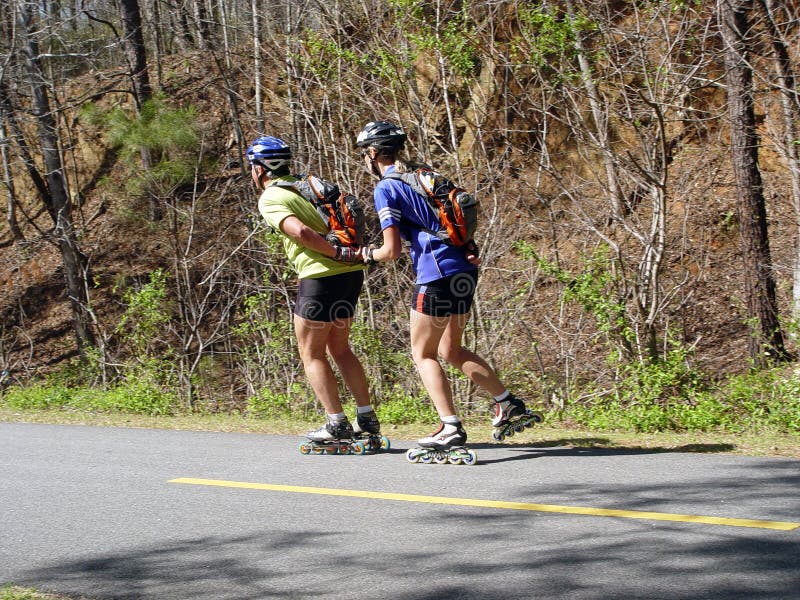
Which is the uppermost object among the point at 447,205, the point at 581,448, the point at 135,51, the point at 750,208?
the point at 135,51

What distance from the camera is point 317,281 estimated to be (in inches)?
277

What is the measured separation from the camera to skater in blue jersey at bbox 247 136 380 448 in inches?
270

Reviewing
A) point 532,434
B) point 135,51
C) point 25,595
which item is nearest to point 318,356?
point 532,434

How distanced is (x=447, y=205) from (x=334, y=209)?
107 cm

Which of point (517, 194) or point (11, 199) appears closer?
point (517, 194)

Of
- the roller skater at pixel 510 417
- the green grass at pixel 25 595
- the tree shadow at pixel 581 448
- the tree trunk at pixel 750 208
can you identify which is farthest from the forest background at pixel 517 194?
the green grass at pixel 25 595

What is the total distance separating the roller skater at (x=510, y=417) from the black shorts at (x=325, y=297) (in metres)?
A: 1.37

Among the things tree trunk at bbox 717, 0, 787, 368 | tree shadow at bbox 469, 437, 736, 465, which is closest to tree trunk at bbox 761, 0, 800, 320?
Result: tree trunk at bbox 717, 0, 787, 368

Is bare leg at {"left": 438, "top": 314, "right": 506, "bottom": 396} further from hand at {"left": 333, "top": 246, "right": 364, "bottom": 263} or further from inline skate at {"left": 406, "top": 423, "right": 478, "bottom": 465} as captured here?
hand at {"left": 333, "top": 246, "right": 364, "bottom": 263}

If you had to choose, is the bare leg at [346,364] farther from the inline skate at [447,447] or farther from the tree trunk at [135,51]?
the tree trunk at [135,51]

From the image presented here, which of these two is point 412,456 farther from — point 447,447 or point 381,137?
point 381,137

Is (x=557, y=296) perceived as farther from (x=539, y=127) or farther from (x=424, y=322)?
(x=424, y=322)

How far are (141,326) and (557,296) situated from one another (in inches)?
208

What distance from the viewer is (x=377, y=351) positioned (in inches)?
428
